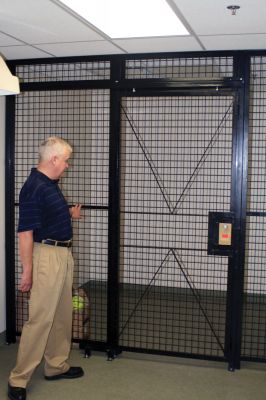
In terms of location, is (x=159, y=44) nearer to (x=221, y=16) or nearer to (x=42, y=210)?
(x=221, y=16)

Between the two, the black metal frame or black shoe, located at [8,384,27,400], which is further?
the black metal frame

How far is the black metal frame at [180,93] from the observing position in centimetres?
334

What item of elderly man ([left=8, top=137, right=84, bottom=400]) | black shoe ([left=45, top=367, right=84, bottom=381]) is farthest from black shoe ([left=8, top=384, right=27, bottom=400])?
black shoe ([left=45, top=367, right=84, bottom=381])

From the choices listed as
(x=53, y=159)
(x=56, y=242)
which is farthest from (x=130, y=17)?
(x=56, y=242)

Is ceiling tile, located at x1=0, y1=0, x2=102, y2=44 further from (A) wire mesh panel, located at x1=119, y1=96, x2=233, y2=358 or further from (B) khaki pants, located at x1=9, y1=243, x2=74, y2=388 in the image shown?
(B) khaki pants, located at x1=9, y1=243, x2=74, y2=388

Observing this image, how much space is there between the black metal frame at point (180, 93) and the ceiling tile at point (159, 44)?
0.34 feet

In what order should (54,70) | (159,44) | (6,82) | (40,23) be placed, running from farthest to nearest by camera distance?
(54,70)
(159,44)
(40,23)
(6,82)

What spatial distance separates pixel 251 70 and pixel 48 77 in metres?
1.71

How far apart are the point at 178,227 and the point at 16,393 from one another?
274 centimetres

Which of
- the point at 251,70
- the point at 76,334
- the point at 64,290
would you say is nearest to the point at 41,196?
the point at 64,290

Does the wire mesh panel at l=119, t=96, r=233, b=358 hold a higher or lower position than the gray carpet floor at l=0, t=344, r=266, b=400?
higher

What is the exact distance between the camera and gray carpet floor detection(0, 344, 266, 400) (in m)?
3.03

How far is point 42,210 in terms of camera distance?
2979 mm

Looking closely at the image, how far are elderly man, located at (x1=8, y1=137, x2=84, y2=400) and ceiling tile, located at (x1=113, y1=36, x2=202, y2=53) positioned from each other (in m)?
0.88
